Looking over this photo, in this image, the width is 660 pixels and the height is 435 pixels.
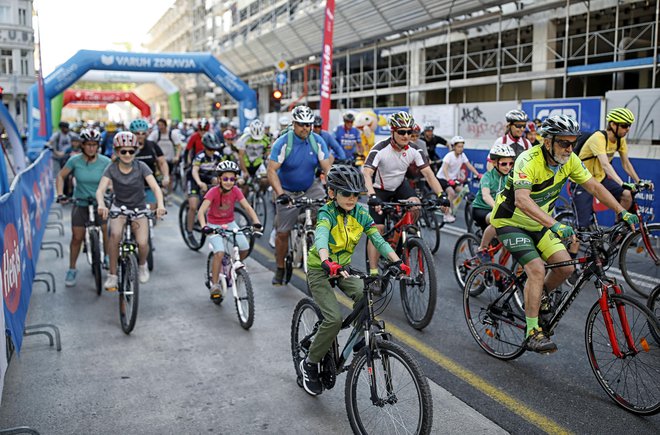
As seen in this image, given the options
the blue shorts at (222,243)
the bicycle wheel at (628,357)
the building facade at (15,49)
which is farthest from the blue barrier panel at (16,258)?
the bicycle wheel at (628,357)

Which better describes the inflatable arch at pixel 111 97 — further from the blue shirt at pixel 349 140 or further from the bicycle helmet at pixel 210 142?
the bicycle helmet at pixel 210 142

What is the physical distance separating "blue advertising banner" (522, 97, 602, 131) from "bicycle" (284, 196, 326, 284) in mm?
8581

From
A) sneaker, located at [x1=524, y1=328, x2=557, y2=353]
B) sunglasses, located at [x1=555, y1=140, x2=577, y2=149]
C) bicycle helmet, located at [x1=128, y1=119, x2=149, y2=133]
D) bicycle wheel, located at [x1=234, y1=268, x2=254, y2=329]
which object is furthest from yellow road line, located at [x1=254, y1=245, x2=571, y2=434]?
bicycle helmet, located at [x1=128, y1=119, x2=149, y2=133]

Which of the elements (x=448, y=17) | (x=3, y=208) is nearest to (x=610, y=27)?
(x=448, y=17)

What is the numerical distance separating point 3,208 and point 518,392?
4.51 meters

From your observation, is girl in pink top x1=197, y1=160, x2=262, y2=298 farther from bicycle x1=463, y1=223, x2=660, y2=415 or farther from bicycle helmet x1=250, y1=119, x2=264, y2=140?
bicycle helmet x1=250, y1=119, x2=264, y2=140

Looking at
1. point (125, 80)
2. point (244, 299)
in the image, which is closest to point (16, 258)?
point (244, 299)

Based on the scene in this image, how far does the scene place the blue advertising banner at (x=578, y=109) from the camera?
46.5ft

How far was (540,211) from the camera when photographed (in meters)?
4.92

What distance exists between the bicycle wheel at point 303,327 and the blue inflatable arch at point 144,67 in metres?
22.2

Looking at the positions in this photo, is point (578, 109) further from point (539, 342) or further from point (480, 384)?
point (480, 384)

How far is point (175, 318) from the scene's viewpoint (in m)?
6.96

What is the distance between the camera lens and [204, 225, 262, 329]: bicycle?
21.4 feet

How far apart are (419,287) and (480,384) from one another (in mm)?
1553
